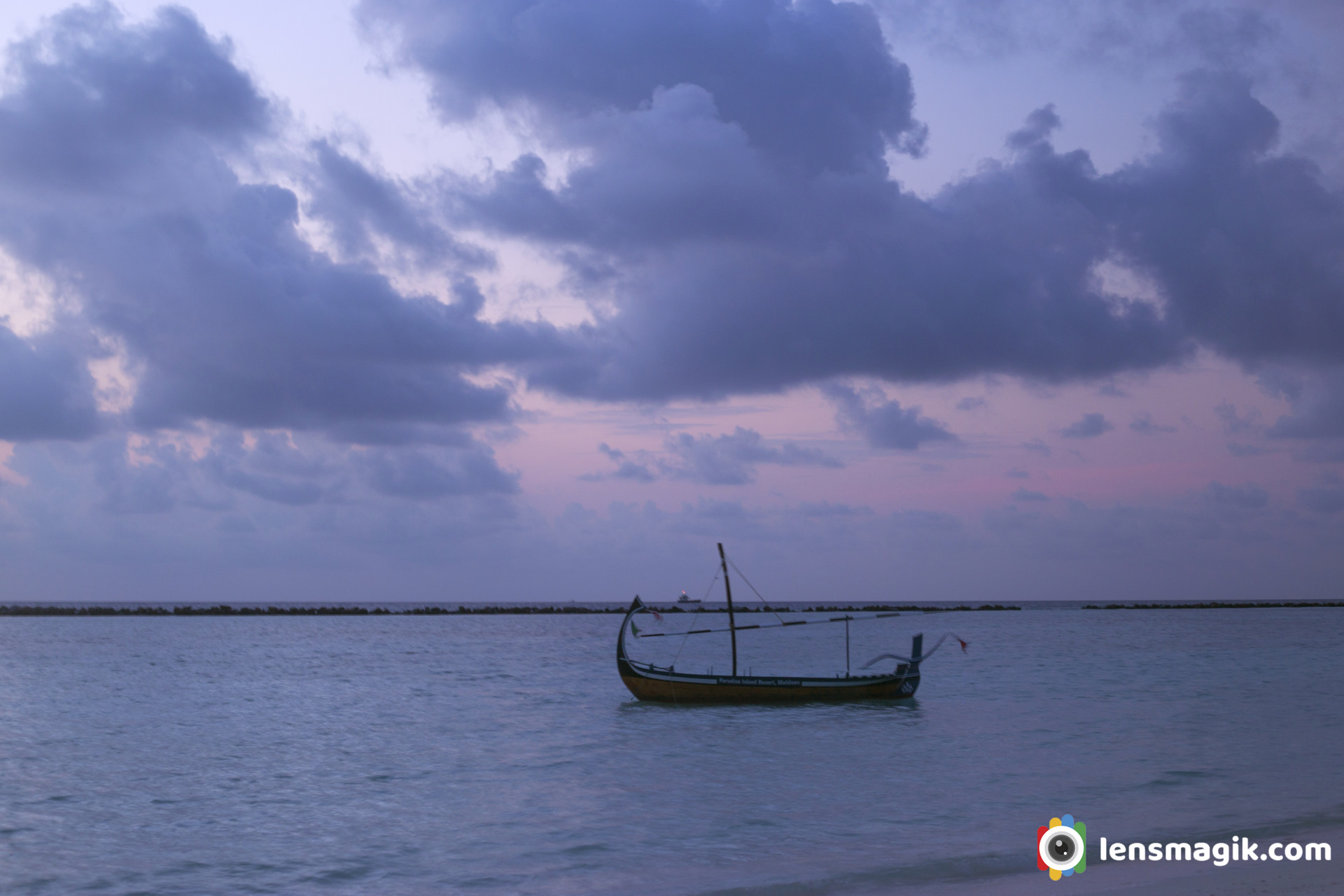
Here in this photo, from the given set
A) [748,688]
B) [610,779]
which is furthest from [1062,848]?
[748,688]

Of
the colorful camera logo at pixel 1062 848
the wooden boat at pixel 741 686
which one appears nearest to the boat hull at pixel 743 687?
the wooden boat at pixel 741 686

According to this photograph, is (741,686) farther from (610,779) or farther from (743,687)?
(610,779)

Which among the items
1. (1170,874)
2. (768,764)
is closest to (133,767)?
(768,764)

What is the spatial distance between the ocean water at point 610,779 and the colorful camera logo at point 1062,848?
1.31ft

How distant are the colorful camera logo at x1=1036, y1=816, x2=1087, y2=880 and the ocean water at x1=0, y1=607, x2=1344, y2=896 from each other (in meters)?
0.40

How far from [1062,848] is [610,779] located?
519 inches

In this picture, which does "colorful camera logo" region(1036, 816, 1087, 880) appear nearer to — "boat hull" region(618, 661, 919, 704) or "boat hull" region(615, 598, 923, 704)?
"boat hull" region(618, 661, 919, 704)

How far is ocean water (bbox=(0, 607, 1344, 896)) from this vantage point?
18.1 meters

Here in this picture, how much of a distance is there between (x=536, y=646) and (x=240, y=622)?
104 metres

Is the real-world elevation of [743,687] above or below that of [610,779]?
above

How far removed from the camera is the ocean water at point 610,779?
59.3 feet

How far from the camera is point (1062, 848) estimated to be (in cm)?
1827

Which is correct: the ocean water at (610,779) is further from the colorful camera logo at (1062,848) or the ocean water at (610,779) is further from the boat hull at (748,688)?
the boat hull at (748,688)

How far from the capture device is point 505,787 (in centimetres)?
2614
